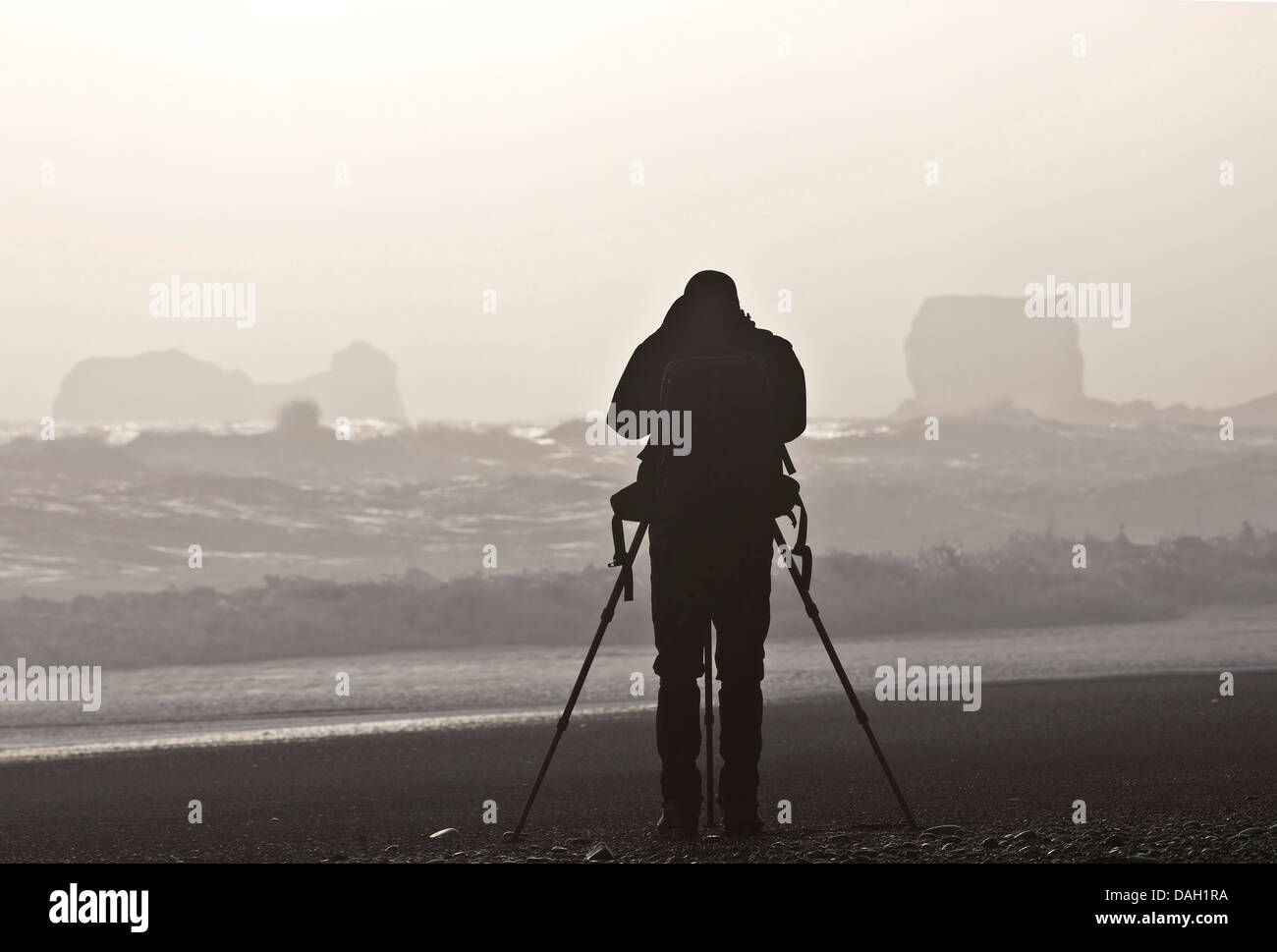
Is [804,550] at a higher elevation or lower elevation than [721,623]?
higher

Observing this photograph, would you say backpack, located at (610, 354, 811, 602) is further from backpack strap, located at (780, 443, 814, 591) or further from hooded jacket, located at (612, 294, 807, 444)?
hooded jacket, located at (612, 294, 807, 444)

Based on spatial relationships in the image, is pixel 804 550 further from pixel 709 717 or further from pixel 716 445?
pixel 709 717

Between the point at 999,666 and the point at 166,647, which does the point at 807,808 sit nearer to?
the point at 999,666

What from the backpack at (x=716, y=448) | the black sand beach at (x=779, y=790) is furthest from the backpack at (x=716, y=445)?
the black sand beach at (x=779, y=790)

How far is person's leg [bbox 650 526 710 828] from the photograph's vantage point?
6.32m

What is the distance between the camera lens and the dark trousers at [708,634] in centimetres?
631

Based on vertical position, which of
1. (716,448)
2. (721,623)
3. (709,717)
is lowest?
(709,717)

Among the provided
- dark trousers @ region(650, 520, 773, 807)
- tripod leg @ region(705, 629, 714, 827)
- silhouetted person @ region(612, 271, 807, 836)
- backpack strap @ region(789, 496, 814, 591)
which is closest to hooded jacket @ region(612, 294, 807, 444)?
silhouetted person @ region(612, 271, 807, 836)

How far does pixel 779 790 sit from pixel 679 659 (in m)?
2.58

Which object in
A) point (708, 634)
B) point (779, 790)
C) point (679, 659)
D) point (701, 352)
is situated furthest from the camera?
point (779, 790)

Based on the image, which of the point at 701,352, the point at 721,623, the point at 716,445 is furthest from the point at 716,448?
the point at 721,623

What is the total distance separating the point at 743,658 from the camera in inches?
250

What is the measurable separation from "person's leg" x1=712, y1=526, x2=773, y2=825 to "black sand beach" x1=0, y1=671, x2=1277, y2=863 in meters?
0.25
